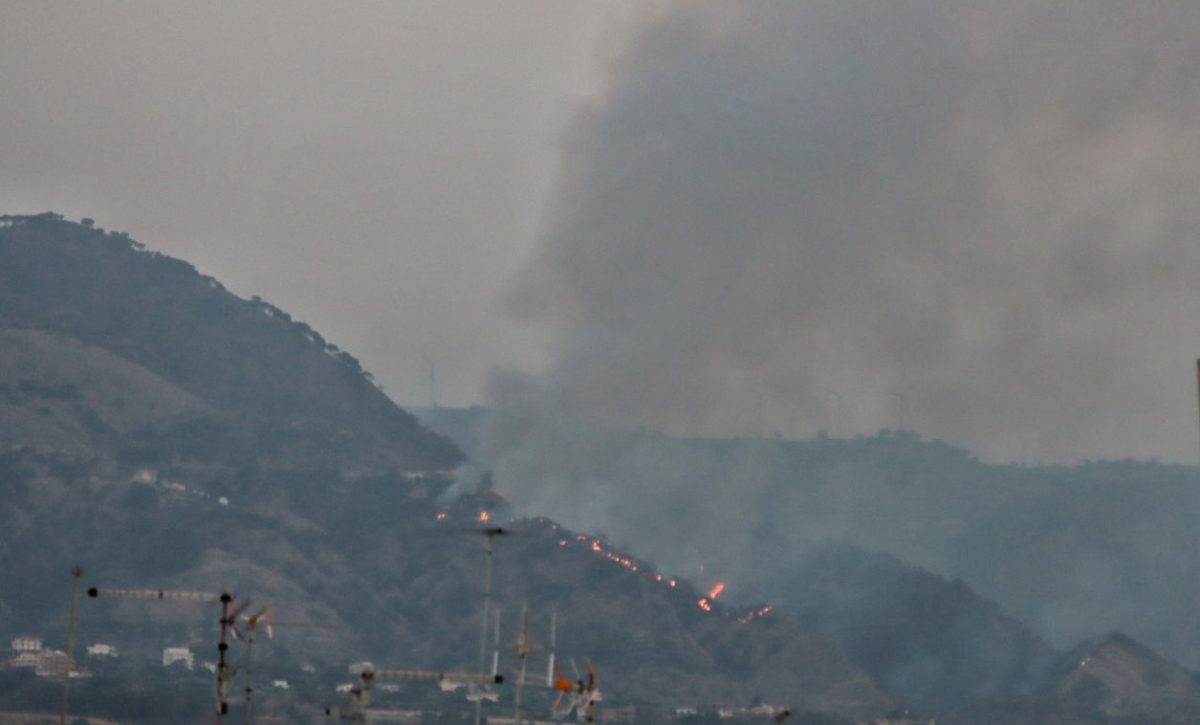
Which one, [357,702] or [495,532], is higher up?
[495,532]

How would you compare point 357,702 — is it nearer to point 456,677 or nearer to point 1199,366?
point 456,677

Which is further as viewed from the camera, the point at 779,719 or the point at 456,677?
the point at 456,677

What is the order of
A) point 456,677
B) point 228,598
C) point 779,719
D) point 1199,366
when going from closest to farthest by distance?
point 1199,366, point 779,719, point 228,598, point 456,677

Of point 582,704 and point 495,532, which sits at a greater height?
point 495,532

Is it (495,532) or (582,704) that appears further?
(495,532)

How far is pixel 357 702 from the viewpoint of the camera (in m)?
115

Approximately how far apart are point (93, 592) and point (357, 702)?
68.1 feet

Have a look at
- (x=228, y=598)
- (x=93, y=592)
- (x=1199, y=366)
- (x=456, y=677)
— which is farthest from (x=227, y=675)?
(x=1199, y=366)

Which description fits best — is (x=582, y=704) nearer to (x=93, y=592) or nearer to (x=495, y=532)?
(x=495, y=532)

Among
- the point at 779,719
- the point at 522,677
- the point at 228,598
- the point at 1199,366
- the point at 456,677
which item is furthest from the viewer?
the point at 456,677

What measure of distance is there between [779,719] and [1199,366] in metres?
23.9

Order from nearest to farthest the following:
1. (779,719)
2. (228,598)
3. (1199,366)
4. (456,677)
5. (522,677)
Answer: (1199,366)
(779,719)
(228,598)
(522,677)
(456,677)

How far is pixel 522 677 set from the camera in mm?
124875

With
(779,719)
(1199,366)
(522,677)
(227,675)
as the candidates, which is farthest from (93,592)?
(1199,366)
